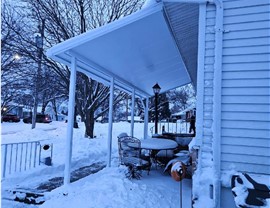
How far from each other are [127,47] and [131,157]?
8.45 feet

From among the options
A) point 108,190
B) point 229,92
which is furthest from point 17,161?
point 229,92

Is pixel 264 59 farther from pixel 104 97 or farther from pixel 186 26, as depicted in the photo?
pixel 104 97

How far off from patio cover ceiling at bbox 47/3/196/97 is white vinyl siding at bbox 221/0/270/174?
1.22 m

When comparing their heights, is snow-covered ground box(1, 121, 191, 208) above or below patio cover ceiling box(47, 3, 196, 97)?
below

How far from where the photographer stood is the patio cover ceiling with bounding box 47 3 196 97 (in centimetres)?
394

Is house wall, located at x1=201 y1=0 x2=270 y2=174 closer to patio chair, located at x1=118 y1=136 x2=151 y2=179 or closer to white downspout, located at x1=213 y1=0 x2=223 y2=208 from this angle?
white downspout, located at x1=213 y1=0 x2=223 y2=208

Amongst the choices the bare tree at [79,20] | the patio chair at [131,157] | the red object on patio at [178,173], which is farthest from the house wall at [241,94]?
the bare tree at [79,20]

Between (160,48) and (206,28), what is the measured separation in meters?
2.11

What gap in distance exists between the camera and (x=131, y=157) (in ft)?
18.0

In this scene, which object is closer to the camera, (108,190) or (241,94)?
(241,94)

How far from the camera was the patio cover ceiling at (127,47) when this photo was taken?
394cm

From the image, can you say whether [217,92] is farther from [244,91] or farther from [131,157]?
[131,157]

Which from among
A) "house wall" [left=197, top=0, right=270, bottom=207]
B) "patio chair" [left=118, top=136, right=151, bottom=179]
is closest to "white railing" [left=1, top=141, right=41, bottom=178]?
"patio chair" [left=118, top=136, right=151, bottom=179]

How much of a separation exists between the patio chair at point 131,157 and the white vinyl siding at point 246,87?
2496mm
